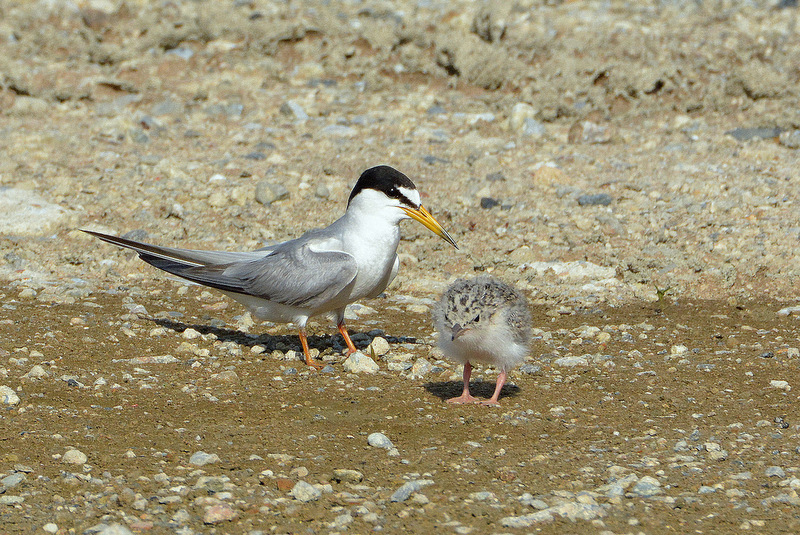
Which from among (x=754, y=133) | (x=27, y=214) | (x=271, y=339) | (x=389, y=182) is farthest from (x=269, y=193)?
(x=754, y=133)

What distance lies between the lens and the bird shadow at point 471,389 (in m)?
5.30

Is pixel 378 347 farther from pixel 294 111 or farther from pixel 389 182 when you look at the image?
pixel 294 111

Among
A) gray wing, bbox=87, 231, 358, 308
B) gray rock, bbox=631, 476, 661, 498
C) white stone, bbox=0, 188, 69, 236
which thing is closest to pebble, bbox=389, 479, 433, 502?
gray rock, bbox=631, 476, 661, 498

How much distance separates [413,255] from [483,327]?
2547mm

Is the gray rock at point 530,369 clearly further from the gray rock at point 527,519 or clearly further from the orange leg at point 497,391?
the gray rock at point 527,519

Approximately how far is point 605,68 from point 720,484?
6.99m

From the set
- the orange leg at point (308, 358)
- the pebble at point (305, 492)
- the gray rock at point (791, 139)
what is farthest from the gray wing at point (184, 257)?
the gray rock at point (791, 139)

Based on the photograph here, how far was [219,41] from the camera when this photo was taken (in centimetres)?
1155

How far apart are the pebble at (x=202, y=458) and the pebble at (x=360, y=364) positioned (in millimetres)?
1421

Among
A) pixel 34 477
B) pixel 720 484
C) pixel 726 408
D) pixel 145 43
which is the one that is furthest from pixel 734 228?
pixel 145 43

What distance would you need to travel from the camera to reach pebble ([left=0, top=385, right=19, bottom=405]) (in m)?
4.77

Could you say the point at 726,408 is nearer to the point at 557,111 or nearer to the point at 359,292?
the point at 359,292

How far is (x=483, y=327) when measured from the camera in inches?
195

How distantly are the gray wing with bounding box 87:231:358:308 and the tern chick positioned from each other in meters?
0.77
